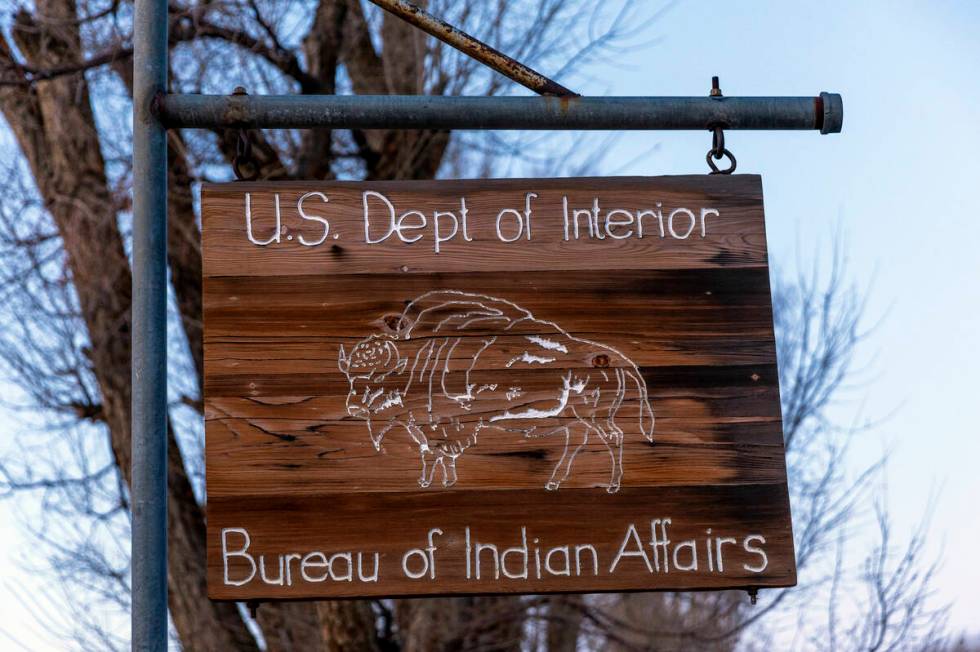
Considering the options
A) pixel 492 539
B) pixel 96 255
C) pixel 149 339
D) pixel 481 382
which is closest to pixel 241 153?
pixel 149 339

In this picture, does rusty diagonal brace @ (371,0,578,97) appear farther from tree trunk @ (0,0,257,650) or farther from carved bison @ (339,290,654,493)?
tree trunk @ (0,0,257,650)

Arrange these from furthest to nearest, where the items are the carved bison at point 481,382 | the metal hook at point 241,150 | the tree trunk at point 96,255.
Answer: the tree trunk at point 96,255
the metal hook at point 241,150
the carved bison at point 481,382

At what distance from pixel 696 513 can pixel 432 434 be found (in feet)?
1.94

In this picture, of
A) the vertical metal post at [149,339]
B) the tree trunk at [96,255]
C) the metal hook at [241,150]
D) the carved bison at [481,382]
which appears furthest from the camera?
the tree trunk at [96,255]

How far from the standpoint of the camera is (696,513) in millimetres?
2674

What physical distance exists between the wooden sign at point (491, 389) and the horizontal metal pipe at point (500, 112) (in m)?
0.15

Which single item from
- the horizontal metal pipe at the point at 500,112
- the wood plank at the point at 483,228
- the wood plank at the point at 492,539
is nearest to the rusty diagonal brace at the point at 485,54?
the horizontal metal pipe at the point at 500,112

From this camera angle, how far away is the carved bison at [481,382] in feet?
8.82

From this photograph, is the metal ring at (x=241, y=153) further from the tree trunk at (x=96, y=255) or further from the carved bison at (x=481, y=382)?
the tree trunk at (x=96, y=255)

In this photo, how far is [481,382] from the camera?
8.97 ft

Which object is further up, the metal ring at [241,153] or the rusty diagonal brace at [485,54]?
the rusty diagonal brace at [485,54]

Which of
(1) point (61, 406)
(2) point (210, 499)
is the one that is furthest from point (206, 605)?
(2) point (210, 499)

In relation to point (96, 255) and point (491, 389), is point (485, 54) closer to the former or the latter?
point (491, 389)

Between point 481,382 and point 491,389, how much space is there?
27 millimetres
